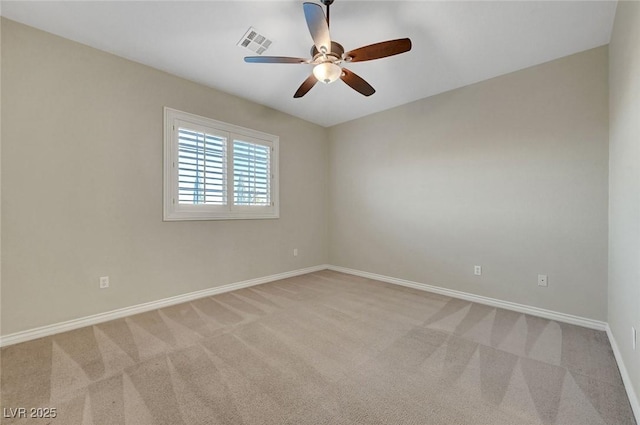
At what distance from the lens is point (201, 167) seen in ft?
10.8

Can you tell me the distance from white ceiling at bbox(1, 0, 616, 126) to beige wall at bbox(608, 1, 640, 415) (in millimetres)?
450

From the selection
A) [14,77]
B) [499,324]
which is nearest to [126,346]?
[14,77]

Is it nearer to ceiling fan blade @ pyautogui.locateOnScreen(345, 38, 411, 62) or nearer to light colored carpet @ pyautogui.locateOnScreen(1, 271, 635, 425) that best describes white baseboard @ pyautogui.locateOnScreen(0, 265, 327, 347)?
light colored carpet @ pyautogui.locateOnScreen(1, 271, 635, 425)

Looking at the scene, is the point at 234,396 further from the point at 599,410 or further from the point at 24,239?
the point at 24,239

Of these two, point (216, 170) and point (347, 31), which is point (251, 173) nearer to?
point (216, 170)

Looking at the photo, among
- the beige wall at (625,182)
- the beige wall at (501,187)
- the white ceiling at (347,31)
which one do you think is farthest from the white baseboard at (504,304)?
the white ceiling at (347,31)

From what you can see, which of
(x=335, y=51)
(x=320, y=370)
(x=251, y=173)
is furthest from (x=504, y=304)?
(x=251, y=173)

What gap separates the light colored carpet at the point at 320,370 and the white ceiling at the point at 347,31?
9.12ft

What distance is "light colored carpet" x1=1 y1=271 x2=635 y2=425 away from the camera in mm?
1440

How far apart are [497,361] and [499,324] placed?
79cm

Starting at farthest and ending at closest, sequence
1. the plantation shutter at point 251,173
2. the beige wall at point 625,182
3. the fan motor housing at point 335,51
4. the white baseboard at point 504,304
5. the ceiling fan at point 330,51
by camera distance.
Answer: the plantation shutter at point 251,173 < the white baseboard at point 504,304 < the fan motor housing at point 335,51 < the ceiling fan at point 330,51 < the beige wall at point 625,182

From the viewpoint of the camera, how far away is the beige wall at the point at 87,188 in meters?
2.21

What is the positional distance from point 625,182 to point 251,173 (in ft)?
12.5

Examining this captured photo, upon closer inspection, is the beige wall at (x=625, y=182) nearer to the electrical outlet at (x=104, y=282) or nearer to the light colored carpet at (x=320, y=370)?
the light colored carpet at (x=320, y=370)
